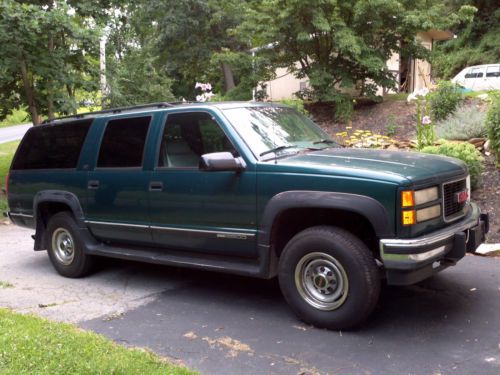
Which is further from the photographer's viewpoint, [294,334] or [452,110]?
[452,110]

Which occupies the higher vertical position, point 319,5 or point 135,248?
point 319,5

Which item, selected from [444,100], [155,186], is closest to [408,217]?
[155,186]

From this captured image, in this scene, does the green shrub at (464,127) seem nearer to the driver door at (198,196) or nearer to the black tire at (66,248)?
the driver door at (198,196)

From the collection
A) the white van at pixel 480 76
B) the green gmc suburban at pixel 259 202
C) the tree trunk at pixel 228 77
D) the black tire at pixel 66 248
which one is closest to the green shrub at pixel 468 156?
the green gmc suburban at pixel 259 202

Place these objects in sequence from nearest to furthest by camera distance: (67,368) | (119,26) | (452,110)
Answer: (67,368), (452,110), (119,26)

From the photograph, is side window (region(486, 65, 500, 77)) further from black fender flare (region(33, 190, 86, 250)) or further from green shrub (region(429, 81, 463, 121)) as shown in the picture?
black fender flare (region(33, 190, 86, 250))

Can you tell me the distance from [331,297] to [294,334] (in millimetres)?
424

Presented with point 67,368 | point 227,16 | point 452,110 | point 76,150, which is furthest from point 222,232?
point 227,16

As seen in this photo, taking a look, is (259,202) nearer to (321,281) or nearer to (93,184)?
(321,281)

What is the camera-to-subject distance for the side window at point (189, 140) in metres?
5.02

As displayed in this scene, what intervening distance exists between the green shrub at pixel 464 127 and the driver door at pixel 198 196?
249 inches

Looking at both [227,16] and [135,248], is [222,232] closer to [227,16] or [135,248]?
[135,248]

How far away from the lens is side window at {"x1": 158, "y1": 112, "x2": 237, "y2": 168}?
5016 millimetres

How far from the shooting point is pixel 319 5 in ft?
46.4
